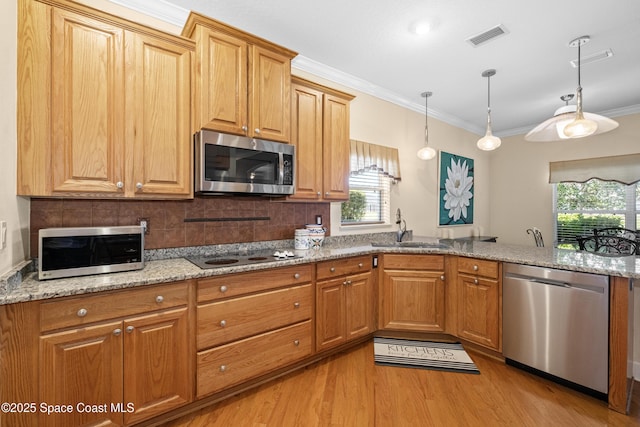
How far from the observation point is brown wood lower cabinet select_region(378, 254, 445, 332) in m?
2.77

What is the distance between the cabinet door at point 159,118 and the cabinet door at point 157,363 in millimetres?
790

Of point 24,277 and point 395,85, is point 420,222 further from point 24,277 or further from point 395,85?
point 24,277

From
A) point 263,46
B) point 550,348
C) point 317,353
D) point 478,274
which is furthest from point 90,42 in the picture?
point 550,348

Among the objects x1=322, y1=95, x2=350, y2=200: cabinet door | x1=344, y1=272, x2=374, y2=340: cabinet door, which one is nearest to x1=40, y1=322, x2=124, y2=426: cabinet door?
x1=344, y1=272, x2=374, y2=340: cabinet door

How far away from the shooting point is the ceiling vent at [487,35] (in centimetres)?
237

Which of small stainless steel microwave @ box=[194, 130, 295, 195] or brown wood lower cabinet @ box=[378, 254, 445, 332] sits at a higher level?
small stainless steel microwave @ box=[194, 130, 295, 195]

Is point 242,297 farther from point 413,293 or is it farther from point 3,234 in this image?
point 413,293

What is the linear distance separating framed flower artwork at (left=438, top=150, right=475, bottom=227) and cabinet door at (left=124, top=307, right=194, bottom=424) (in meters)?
3.75

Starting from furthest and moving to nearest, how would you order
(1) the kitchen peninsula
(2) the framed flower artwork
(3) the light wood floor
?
(2) the framed flower artwork, (3) the light wood floor, (1) the kitchen peninsula

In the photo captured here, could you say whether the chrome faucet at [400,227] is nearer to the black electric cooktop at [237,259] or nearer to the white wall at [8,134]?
the black electric cooktop at [237,259]

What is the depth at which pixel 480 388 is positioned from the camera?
6.89 feet

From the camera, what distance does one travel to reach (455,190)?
15.1 ft

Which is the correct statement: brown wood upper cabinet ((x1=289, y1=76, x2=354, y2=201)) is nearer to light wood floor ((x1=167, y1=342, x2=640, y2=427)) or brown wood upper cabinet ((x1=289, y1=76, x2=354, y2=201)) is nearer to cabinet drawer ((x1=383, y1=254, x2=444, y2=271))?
cabinet drawer ((x1=383, y1=254, x2=444, y2=271))

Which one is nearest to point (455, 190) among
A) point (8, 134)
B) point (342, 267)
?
point (342, 267)
